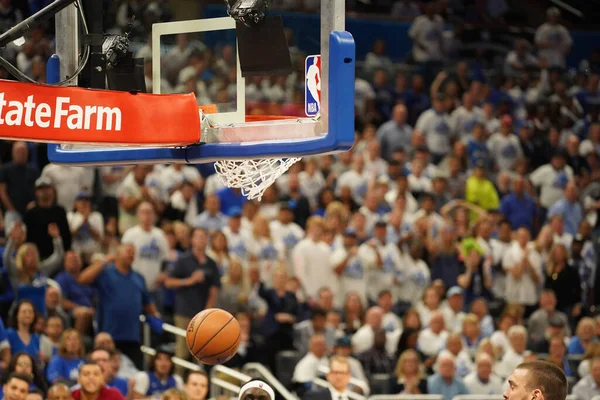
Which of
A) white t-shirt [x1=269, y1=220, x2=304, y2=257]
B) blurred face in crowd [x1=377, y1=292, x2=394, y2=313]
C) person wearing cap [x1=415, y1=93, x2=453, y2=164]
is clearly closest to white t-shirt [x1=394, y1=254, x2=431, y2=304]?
blurred face in crowd [x1=377, y1=292, x2=394, y2=313]

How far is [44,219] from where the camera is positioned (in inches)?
454

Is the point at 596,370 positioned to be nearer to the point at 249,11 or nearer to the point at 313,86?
the point at 313,86

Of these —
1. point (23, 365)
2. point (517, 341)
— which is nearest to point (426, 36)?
point (517, 341)

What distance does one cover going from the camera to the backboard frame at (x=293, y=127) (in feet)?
18.4

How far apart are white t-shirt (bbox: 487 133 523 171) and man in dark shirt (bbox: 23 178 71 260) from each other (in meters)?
6.99

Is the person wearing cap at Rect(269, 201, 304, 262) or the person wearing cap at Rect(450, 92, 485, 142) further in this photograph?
the person wearing cap at Rect(450, 92, 485, 142)

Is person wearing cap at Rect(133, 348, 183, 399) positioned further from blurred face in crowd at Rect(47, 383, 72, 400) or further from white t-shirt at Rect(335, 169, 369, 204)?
white t-shirt at Rect(335, 169, 369, 204)

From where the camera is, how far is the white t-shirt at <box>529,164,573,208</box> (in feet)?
52.6

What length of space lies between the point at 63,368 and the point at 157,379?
35.3 inches

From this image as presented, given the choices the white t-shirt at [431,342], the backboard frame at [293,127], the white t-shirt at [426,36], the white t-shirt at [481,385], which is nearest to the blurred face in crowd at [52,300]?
the white t-shirt at [431,342]

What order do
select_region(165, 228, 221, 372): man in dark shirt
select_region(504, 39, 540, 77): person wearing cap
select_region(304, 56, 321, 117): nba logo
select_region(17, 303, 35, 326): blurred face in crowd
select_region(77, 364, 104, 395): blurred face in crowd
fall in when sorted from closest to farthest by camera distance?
select_region(304, 56, 321, 117): nba logo, select_region(77, 364, 104, 395): blurred face in crowd, select_region(17, 303, 35, 326): blurred face in crowd, select_region(165, 228, 221, 372): man in dark shirt, select_region(504, 39, 540, 77): person wearing cap

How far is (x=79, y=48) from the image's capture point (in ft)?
21.1

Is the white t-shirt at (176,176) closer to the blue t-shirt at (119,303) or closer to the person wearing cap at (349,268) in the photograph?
the person wearing cap at (349,268)

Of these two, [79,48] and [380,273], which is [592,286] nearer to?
[380,273]
